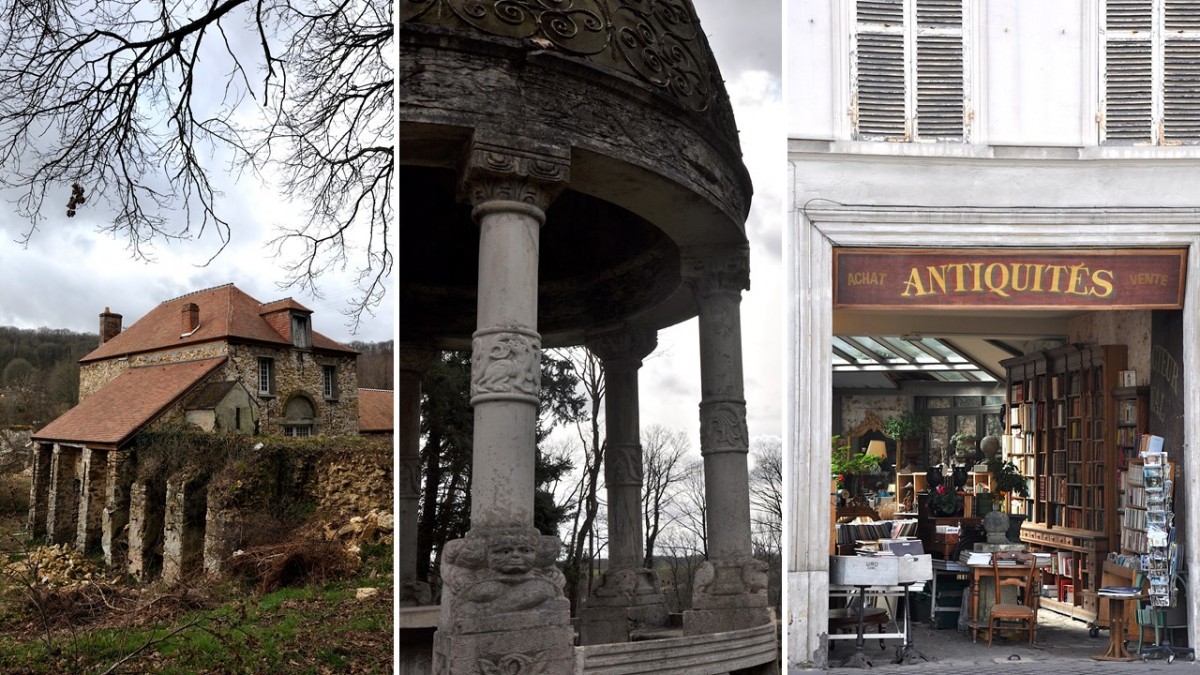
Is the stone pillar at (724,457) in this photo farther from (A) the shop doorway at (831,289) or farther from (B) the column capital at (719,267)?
(A) the shop doorway at (831,289)

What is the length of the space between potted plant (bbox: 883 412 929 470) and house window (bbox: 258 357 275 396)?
14533 millimetres

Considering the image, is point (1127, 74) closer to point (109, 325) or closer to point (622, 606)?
point (622, 606)

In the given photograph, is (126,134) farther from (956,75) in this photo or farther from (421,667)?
(956,75)

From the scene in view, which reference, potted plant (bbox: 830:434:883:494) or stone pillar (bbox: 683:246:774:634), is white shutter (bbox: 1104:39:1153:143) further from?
potted plant (bbox: 830:434:883:494)

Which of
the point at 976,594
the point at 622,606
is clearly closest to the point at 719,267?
the point at 622,606

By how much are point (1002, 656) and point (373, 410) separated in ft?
18.9

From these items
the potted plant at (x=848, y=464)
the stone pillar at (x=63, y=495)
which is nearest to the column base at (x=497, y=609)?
the stone pillar at (x=63, y=495)

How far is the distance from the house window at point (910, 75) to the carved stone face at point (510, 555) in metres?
4.97

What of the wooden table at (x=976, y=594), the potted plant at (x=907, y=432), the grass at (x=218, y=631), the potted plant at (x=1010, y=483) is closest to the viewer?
the grass at (x=218, y=631)

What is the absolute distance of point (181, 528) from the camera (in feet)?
15.2

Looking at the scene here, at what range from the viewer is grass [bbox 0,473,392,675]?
432 cm

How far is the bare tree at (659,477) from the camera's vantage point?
7070mm

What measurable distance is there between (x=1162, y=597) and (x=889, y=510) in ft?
17.7

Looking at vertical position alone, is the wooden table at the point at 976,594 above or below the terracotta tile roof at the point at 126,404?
below
